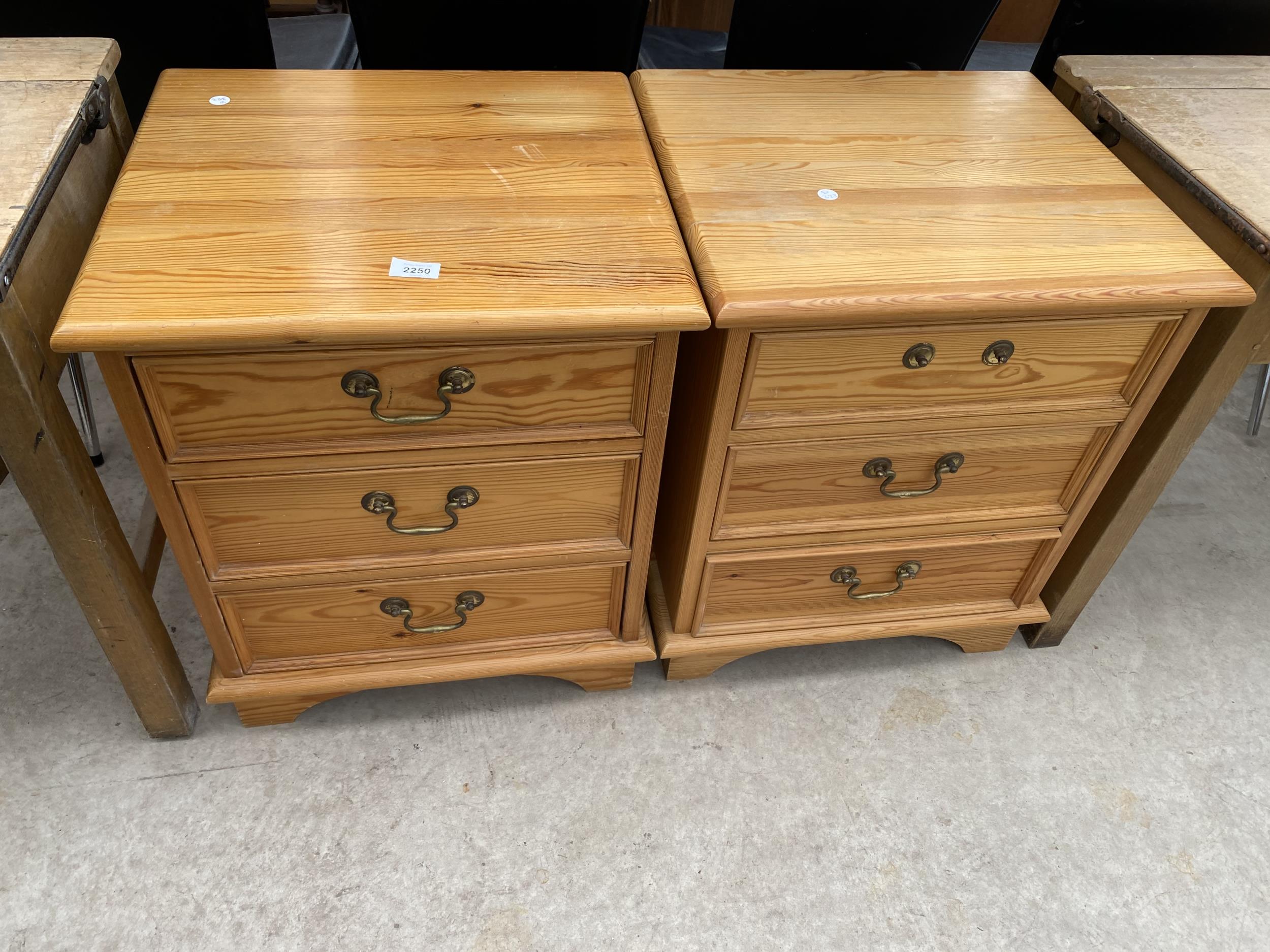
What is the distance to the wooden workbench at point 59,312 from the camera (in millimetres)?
914

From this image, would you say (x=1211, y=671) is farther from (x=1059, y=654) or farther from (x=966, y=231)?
(x=966, y=231)

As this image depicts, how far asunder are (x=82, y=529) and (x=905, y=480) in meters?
0.98

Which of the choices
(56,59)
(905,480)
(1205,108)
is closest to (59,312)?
(56,59)

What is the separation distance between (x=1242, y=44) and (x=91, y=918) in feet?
7.21

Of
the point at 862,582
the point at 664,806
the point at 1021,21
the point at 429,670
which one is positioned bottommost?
the point at 664,806

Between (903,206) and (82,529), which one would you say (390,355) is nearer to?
(82,529)

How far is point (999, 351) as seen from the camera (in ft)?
3.41

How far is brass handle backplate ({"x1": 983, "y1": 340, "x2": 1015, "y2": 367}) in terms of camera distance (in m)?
1.04

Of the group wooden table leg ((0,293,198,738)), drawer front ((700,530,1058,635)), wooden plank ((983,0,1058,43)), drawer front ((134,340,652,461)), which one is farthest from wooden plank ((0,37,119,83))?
wooden plank ((983,0,1058,43))

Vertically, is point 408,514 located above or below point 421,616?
above

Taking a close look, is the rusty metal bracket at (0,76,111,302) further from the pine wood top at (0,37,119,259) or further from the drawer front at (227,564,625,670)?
the drawer front at (227,564,625,670)

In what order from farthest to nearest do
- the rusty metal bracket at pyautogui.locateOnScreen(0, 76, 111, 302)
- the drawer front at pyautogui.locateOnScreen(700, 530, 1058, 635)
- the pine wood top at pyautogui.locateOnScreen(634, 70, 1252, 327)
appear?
the drawer front at pyautogui.locateOnScreen(700, 530, 1058, 635), the pine wood top at pyautogui.locateOnScreen(634, 70, 1252, 327), the rusty metal bracket at pyautogui.locateOnScreen(0, 76, 111, 302)

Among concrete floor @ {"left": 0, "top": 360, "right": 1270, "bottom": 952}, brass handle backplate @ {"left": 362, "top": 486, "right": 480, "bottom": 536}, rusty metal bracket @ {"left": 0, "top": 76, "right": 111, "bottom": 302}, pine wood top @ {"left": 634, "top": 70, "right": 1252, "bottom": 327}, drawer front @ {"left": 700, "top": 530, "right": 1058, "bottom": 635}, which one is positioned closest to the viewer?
rusty metal bracket @ {"left": 0, "top": 76, "right": 111, "bottom": 302}

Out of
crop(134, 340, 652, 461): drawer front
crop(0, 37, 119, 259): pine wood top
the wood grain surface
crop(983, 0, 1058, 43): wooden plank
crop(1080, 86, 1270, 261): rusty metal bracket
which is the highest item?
crop(1080, 86, 1270, 261): rusty metal bracket
